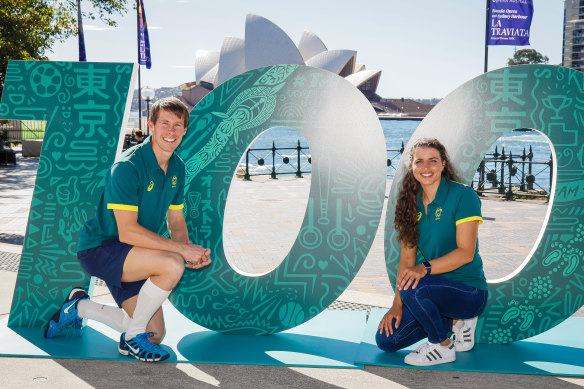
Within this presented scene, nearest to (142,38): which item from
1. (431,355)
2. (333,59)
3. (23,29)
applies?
(23,29)

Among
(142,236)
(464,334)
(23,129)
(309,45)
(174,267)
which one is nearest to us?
(142,236)

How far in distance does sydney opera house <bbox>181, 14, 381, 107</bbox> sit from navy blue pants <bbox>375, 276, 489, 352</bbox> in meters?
37.2

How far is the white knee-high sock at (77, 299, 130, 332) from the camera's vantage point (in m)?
3.77

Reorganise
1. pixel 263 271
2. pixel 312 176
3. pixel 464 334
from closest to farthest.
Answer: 1. pixel 464 334
2. pixel 312 176
3. pixel 263 271

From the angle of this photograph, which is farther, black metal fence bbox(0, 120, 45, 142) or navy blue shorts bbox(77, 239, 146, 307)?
black metal fence bbox(0, 120, 45, 142)

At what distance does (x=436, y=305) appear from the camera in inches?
140

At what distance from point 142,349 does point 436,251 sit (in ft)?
5.92

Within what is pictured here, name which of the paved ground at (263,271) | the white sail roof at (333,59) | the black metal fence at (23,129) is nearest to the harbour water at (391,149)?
the paved ground at (263,271)

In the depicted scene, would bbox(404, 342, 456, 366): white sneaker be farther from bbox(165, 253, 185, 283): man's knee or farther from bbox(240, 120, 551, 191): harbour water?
bbox(240, 120, 551, 191): harbour water

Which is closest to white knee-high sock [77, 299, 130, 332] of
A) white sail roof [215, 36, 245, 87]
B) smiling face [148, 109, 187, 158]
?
smiling face [148, 109, 187, 158]

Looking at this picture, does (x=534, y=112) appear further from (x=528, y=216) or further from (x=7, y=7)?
(x=7, y=7)

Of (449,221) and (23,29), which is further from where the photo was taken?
(23,29)

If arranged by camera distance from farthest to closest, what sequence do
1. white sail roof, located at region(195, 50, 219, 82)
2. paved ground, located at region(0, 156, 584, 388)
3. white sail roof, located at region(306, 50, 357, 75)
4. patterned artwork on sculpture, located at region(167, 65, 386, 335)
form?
white sail roof, located at region(195, 50, 219, 82) → white sail roof, located at region(306, 50, 357, 75) → patterned artwork on sculpture, located at region(167, 65, 386, 335) → paved ground, located at region(0, 156, 584, 388)

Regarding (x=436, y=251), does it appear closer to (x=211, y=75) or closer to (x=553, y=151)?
(x=553, y=151)
